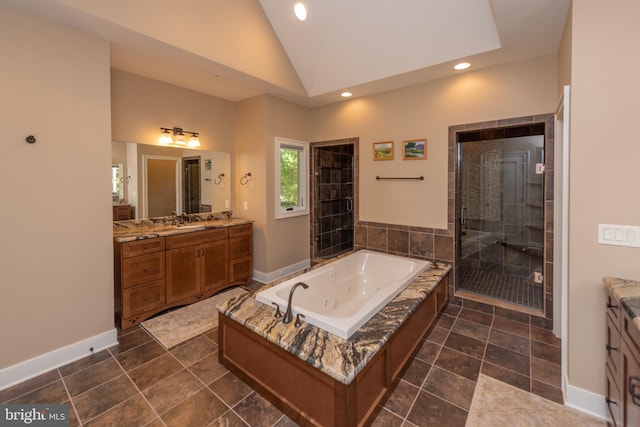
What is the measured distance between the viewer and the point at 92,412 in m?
1.79

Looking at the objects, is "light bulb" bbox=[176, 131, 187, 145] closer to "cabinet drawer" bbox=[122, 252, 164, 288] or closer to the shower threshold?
"cabinet drawer" bbox=[122, 252, 164, 288]

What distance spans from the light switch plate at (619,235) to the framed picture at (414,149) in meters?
2.02

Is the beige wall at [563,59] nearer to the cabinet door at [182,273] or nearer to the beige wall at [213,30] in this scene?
the beige wall at [213,30]

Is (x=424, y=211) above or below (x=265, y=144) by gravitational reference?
below

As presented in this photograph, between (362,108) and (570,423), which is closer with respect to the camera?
(570,423)

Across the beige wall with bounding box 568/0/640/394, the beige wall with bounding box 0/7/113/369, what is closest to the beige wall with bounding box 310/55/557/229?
the beige wall with bounding box 568/0/640/394

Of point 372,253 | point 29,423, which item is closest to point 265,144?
point 372,253

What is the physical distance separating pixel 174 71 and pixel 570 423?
4.56m

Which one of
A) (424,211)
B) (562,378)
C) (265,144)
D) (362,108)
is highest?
(362,108)

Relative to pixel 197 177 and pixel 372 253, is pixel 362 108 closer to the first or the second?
pixel 372 253

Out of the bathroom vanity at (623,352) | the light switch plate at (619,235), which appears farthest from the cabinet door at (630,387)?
the light switch plate at (619,235)

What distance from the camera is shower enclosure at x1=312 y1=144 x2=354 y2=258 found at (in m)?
4.73

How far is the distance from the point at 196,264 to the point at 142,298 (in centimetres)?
65

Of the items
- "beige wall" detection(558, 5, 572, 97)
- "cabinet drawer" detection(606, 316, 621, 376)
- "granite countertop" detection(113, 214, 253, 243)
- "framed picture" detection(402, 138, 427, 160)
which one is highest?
"beige wall" detection(558, 5, 572, 97)
